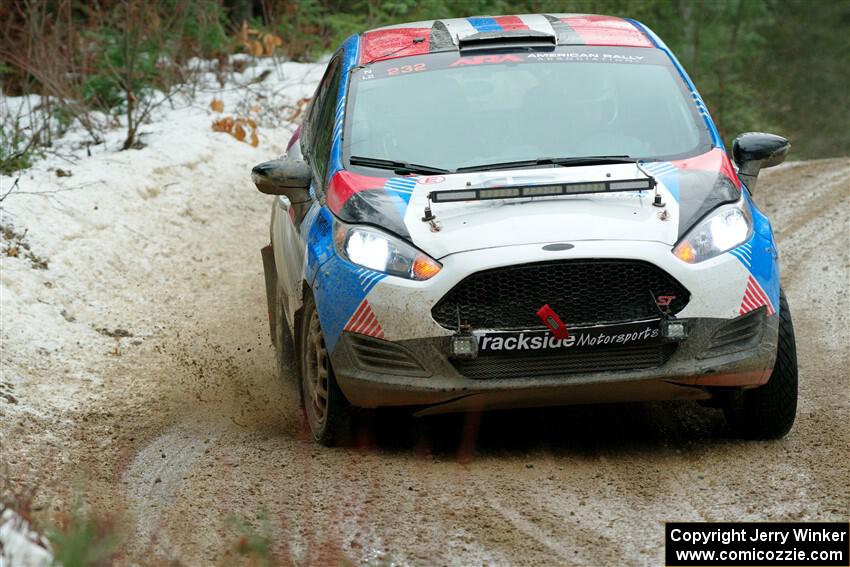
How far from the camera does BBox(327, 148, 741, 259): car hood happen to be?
575cm

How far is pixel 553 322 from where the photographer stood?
5.66 metres

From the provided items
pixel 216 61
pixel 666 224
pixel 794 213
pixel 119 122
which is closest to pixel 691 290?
pixel 666 224

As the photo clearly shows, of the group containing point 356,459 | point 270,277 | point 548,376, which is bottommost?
point 270,277

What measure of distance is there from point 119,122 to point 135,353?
6.80m

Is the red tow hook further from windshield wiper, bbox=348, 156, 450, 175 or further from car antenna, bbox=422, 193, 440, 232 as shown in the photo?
windshield wiper, bbox=348, 156, 450, 175

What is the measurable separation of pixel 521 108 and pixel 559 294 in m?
1.55

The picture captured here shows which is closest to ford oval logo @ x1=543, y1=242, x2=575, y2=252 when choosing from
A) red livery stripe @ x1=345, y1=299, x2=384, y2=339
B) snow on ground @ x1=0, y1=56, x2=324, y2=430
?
red livery stripe @ x1=345, y1=299, x2=384, y2=339

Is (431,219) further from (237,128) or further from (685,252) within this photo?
(237,128)

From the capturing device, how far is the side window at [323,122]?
6.99 meters

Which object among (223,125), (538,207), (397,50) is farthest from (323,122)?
(223,125)

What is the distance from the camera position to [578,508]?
525 cm

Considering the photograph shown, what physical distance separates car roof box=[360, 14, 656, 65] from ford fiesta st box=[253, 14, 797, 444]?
0.42m

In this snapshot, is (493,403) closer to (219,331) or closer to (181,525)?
(181,525)

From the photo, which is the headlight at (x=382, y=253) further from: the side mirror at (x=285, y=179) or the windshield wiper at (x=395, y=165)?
the side mirror at (x=285, y=179)
